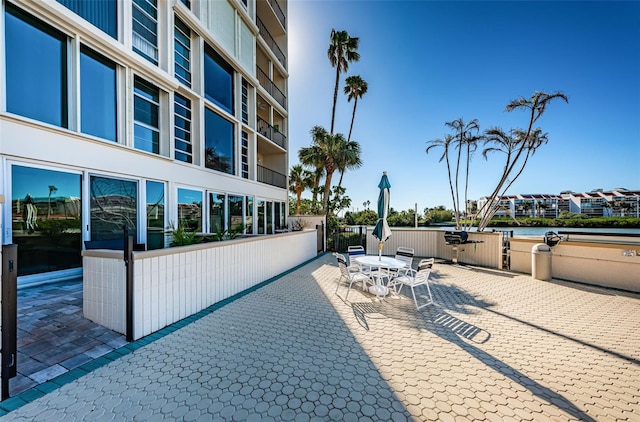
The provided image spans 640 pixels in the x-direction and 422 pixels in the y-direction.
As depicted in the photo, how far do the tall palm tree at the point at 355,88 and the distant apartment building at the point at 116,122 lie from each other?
865cm

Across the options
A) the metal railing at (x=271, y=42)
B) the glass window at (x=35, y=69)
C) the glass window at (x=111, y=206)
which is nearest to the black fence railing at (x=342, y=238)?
the glass window at (x=111, y=206)

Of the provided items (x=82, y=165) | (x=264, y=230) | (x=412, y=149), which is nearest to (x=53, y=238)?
(x=82, y=165)

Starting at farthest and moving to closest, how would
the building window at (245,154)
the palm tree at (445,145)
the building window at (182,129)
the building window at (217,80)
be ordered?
the palm tree at (445,145) → the building window at (245,154) → the building window at (217,80) → the building window at (182,129)

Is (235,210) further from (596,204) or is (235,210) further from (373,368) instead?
(596,204)

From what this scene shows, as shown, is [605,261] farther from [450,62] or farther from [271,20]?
[271,20]

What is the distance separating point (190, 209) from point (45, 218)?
3.48 m

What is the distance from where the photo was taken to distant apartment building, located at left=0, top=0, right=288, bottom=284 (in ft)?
15.2

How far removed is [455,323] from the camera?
4.28 meters

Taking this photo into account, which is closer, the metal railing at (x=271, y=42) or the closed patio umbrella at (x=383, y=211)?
the closed patio umbrella at (x=383, y=211)

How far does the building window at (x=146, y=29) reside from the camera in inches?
264

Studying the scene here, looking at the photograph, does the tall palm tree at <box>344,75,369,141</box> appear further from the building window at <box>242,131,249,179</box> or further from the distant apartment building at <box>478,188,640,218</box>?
the distant apartment building at <box>478,188,640,218</box>

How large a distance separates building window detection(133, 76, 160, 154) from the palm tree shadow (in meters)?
7.31

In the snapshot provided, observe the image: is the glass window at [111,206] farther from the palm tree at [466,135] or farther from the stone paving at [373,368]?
the palm tree at [466,135]

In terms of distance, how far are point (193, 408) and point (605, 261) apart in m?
10.0
